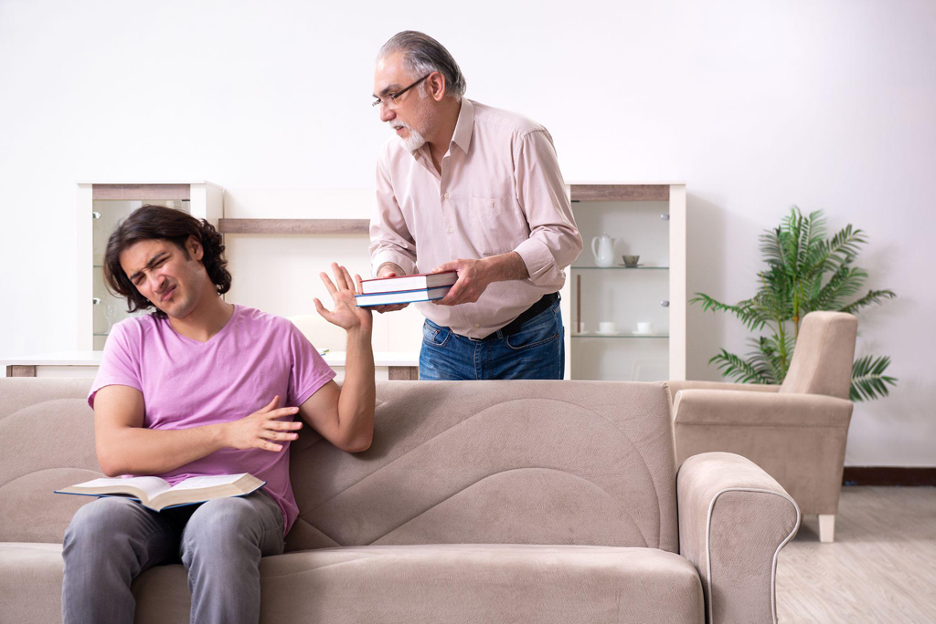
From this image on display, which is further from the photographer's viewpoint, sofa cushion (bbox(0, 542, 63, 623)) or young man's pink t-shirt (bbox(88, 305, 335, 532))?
young man's pink t-shirt (bbox(88, 305, 335, 532))

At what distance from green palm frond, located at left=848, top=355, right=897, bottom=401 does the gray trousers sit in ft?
11.6

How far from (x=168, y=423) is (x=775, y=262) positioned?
3.63m

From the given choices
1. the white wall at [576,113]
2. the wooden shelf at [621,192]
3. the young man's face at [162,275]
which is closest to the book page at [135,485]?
the young man's face at [162,275]

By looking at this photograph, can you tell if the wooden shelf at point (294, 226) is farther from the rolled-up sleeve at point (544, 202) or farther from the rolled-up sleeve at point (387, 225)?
the rolled-up sleeve at point (544, 202)

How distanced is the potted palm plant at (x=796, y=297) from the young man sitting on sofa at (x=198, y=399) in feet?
9.76

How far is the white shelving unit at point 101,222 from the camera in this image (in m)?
4.20

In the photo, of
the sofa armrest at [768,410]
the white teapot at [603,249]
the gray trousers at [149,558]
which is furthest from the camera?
the white teapot at [603,249]

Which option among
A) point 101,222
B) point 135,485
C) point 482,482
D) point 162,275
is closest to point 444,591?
point 482,482

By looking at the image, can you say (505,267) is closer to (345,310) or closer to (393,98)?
(345,310)

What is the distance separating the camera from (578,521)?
1845 millimetres

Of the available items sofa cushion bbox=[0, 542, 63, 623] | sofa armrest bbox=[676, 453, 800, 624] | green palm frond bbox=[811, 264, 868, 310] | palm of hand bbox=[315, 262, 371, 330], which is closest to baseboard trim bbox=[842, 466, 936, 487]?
green palm frond bbox=[811, 264, 868, 310]

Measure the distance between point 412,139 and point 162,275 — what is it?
67 centimetres

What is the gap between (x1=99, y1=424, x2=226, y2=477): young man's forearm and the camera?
160 cm

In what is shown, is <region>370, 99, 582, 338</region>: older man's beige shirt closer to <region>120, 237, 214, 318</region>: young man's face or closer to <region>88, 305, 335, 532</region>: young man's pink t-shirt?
<region>88, 305, 335, 532</region>: young man's pink t-shirt
